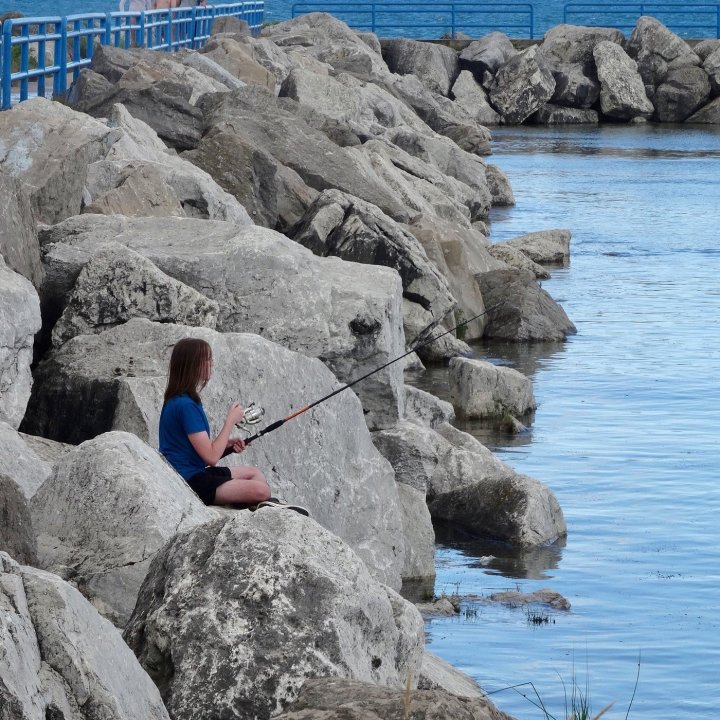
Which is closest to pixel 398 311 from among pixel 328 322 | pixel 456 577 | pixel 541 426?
pixel 328 322

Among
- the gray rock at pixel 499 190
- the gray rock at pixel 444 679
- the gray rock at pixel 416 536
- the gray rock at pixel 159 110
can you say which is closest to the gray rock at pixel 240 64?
the gray rock at pixel 499 190

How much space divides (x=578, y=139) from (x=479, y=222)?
897 inches

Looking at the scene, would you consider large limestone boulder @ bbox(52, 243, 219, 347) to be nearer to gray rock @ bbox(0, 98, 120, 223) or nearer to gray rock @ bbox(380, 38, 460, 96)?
gray rock @ bbox(0, 98, 120, 223)

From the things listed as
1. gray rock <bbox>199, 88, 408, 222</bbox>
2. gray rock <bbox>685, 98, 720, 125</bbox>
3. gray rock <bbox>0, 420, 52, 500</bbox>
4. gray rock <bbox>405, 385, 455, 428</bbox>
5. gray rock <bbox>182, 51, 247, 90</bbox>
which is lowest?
gray rock <bbox>685, 98, 720, 125</bbox>

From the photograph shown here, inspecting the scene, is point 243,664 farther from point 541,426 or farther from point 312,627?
point 541,426

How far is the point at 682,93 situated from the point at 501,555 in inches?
1783

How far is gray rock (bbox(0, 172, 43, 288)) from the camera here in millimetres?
9531

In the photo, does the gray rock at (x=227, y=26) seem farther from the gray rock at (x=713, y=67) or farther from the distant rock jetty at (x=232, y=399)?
the gray rock at (x=713, y=67)

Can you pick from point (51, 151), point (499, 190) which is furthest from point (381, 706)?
point (499, 190)

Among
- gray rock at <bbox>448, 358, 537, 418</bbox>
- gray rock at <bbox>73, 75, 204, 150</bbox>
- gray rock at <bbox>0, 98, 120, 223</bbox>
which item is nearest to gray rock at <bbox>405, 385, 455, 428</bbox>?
gray rock at <bbox>448, 358, 537, 418</bbox>

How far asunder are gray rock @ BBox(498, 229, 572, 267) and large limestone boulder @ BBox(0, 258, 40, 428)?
15.6m

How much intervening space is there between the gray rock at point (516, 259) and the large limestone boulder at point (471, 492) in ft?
A: 36.0

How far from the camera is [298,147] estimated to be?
18984 millimetres

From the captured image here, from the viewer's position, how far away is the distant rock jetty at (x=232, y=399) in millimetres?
5090
